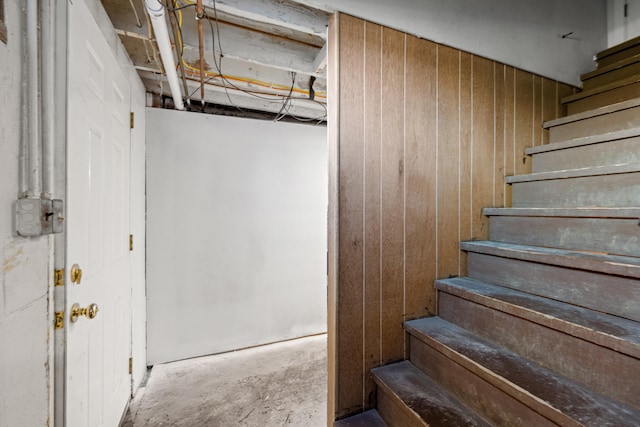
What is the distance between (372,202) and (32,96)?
1357 mm

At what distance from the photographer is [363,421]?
128 centimetres

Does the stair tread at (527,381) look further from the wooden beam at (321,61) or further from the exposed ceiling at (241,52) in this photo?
the wooden beam at (321,61)

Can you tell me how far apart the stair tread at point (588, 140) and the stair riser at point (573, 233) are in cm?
52

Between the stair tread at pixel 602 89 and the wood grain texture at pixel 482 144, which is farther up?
the stair tread at pixel 602 89

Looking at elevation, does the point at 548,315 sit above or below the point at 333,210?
below

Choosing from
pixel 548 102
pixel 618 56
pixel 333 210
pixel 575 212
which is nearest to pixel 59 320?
pixel 333 210

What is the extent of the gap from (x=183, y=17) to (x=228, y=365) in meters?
2.68

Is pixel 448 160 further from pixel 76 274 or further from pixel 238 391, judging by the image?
pixel 238 391

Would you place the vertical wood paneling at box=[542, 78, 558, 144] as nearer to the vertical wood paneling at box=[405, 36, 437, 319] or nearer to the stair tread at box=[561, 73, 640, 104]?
the stair tread at box=[561, 73, 640, 104]

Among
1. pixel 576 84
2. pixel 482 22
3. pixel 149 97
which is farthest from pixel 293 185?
pixel 576 84

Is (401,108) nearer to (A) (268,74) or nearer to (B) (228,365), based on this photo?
(A) (268,74)

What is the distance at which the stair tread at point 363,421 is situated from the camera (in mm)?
1258

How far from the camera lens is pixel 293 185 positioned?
2797mm

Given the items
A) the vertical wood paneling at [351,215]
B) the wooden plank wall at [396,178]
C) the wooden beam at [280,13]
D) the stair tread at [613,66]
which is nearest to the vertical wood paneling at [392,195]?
the wooden plank wall at [396,178]
